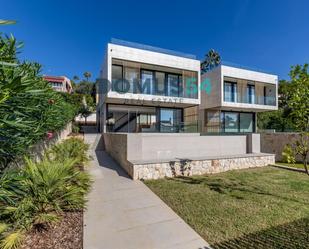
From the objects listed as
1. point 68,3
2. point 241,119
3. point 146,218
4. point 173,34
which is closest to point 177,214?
point 146,218

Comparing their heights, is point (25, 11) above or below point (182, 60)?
above

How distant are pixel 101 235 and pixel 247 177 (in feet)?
22.6

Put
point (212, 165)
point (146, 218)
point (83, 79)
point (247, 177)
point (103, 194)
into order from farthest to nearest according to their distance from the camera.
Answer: point (83, 79), point (212, 165), point (247, 177), point (103, 194), point (146, 218)

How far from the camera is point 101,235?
343 centimetres

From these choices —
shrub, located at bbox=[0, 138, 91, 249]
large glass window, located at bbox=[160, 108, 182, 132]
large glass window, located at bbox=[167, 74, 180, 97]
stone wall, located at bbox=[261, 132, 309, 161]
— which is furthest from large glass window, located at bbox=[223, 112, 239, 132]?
shrub, located at bbox=[0, 138, 91, 249]

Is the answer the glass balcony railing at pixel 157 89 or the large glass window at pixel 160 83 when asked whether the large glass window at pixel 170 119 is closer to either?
the glass balcony railing at pixel 157 89

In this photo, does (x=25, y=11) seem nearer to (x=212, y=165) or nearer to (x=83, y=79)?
(x=212, y=165)

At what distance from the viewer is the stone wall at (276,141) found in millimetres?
13711

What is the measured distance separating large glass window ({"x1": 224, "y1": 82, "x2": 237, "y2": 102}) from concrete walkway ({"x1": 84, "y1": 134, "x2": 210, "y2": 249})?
15775 mm

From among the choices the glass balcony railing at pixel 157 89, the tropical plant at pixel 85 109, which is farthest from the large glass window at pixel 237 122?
the tropical plant at pixel 85 109

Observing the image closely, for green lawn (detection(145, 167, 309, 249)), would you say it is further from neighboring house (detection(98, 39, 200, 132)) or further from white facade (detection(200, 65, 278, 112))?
white facade (detection(200, 65, 278, 112))

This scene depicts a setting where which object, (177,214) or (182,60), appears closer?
(177,214)

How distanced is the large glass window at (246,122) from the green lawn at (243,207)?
1442cm

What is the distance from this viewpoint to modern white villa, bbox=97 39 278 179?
335 inches
